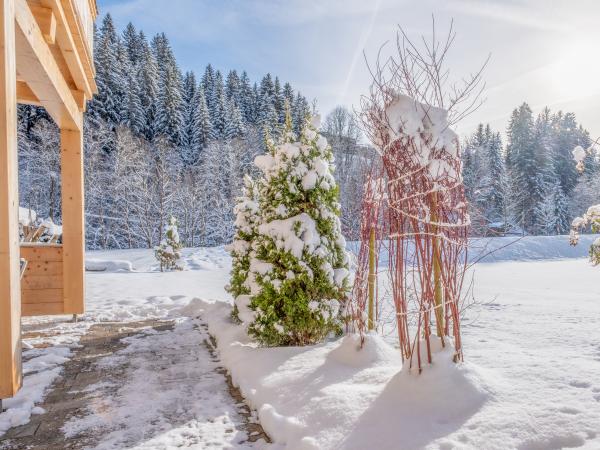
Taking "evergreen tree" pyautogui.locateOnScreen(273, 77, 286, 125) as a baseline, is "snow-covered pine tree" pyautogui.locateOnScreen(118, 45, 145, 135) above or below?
below

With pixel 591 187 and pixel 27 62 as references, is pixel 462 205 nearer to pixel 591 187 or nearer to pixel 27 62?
pixel 27 62

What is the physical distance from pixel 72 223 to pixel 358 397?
434 centimetres

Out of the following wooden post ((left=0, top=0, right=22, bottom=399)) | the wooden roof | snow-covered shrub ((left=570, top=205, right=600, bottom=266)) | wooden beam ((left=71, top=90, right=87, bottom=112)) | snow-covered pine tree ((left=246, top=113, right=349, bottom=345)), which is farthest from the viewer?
wooden beam ((left=71, top=90, right=87, bottom=112))

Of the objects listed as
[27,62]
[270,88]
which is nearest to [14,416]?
[27,62]

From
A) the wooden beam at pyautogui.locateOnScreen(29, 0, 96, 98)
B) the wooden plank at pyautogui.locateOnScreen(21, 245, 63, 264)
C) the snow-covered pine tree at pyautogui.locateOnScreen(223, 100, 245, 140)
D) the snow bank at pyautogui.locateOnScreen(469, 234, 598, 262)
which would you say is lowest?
the snow bank at pyautogui.locateOnScreen(469, 234, 598, 262)

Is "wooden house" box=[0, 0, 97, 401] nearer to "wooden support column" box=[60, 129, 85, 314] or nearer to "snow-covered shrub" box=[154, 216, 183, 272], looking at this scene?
"wooden support column" box=[60, 129, 85, 314]

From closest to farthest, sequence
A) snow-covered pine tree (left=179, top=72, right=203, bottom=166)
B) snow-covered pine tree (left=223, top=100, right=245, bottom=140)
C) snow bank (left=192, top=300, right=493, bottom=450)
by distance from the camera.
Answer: snow bank (left=192, top=300, right=493, bottom=450) → snow-covered pine tree (left=179, top=72, right=203, bottom=166) → snow-covered pine tree (left=223, top=100, right=245, bottom=140)

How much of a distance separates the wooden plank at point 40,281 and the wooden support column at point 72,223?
0.10m

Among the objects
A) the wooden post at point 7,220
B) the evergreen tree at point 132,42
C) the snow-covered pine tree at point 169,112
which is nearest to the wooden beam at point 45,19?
the wooden post at point 7,220

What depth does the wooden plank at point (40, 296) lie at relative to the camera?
4738mm

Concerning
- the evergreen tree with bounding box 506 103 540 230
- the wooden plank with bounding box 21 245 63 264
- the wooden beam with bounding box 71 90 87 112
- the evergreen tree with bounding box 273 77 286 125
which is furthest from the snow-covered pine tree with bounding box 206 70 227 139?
the wooden plank with bounding box 21 245 63 264

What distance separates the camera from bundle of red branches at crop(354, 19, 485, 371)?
7.40ft

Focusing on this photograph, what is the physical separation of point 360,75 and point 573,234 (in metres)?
3.53

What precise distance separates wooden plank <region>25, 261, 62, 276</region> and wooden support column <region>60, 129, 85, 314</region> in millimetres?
104
